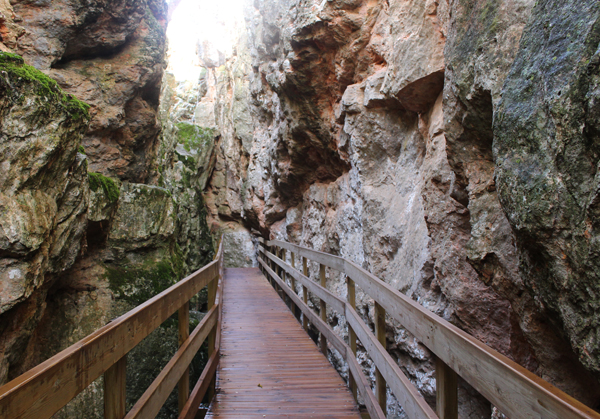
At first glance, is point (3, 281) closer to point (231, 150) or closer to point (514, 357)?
point (514, 357)

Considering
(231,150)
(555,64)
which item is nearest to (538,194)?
(555,64)

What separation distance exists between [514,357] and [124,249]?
9.80 metres

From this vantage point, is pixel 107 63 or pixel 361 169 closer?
pixel 361 169

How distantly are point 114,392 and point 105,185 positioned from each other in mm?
9604

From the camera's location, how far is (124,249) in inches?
388

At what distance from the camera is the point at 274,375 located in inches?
138

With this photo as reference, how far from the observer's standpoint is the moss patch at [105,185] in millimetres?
9336

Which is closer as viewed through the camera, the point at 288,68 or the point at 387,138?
the point at 387,138

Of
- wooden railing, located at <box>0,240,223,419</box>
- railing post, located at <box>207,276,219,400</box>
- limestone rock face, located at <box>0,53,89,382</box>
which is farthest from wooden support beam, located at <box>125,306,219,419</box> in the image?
limestone rock face, located at <box>0,53,89,382</box>

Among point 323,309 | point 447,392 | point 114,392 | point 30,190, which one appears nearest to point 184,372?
point 114,392

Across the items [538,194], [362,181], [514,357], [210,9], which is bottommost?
[514,357]

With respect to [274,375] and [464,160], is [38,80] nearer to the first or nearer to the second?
[274,375]

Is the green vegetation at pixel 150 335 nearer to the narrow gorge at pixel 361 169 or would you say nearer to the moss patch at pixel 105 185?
the narrow gorge at pixel 361 169

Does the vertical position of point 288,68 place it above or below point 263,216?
above
